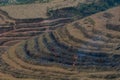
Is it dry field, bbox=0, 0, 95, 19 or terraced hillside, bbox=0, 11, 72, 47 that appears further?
dry field, bbox=0, 0, 95, 19

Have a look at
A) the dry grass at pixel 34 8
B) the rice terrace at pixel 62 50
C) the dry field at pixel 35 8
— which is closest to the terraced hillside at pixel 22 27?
the rice terrace at pixel 62 50

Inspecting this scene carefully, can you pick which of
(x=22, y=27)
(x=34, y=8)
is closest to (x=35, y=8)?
(x=34, y=8)

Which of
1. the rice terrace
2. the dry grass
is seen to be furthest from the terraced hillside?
the dry grass

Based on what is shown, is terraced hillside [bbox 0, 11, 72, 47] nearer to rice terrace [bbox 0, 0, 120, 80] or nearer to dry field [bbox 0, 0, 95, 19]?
rice terrace [bbox 0, 0, 120, 80]

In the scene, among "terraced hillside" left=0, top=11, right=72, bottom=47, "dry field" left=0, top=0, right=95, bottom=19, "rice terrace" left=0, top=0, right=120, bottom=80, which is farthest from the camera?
"dry field" left=0, top=0, right=95, bottom=19

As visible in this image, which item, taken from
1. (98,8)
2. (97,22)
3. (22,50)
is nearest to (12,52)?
(22,50)

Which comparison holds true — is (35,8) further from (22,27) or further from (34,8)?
(22,27)

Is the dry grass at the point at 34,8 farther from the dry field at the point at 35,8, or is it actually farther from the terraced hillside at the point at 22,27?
the terraced hillside at the point at 22,27

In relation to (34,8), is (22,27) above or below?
below
